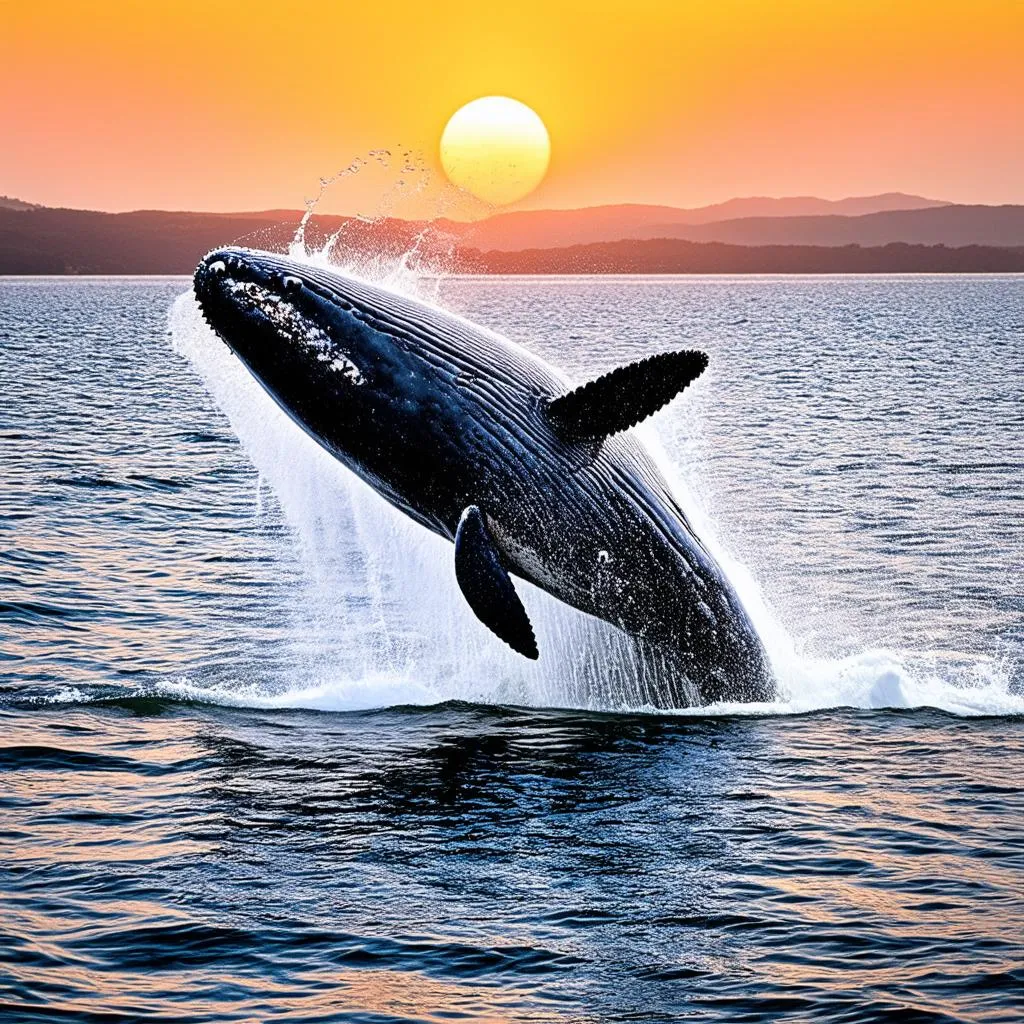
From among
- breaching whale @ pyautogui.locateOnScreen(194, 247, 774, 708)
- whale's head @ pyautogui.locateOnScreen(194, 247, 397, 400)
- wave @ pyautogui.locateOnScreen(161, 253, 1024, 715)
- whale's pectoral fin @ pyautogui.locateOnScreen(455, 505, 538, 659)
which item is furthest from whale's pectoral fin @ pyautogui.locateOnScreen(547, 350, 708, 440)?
wave @ pyautogui.locateOnScreen(161, 253, 1024, 715)

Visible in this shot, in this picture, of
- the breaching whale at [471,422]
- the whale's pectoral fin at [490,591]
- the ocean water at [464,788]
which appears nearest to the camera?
the ocean water at [464,788]

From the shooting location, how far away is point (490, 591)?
510 inches

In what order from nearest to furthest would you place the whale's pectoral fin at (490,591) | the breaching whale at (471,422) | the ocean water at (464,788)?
the ocean water at (464,788)
the whale's pectoral fin at (490,591)
the breaching whale at (471,422)

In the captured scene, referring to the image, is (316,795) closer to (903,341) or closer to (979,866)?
(979,866)

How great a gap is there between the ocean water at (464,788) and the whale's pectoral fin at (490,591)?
1896mm

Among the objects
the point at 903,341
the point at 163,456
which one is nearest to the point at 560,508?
the point at 163,456

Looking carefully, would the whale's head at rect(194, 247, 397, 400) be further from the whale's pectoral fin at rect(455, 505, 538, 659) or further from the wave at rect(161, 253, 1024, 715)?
the whale's pectoral fin at rect(455, 505, 538, 659)

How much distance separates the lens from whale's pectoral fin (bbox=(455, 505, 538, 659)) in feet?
42.4

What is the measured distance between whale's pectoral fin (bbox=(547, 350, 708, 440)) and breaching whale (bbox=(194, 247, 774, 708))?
0.01m

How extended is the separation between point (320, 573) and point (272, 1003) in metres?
16.8

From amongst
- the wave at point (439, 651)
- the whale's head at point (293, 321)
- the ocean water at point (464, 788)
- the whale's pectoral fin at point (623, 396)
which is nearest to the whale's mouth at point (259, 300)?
the whale's head at point (293, 321)

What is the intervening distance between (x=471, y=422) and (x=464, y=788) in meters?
3.70

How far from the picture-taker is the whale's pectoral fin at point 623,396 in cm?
1302

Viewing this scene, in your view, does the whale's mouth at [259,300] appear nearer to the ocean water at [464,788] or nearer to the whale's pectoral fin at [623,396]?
the ocean water at [464,788]
